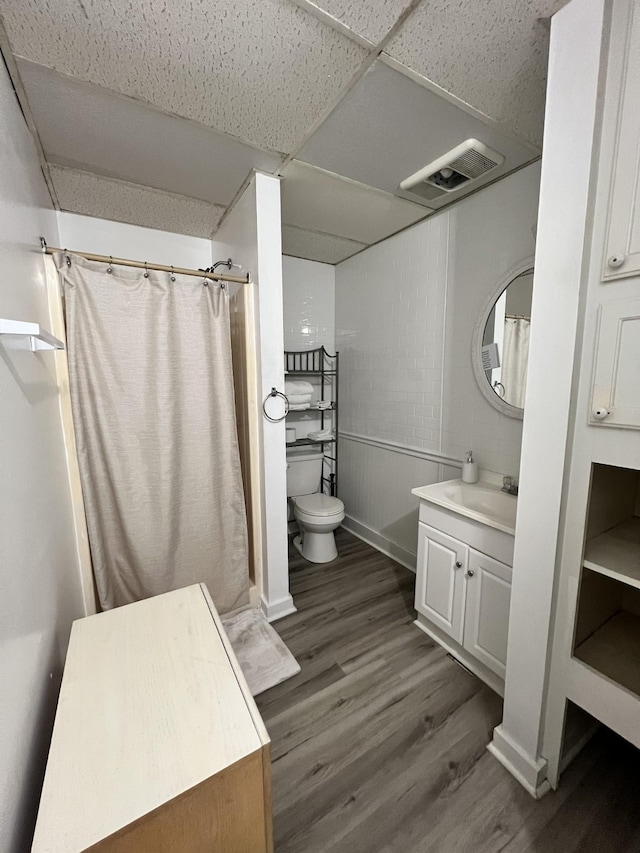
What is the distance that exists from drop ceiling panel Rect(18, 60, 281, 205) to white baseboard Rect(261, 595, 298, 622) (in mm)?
2377

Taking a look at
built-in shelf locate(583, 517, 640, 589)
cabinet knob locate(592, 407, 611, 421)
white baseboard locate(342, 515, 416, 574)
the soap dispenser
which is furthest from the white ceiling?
white baseboard locate(342, 515, 416, 574)

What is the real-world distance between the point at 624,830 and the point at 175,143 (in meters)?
3.04

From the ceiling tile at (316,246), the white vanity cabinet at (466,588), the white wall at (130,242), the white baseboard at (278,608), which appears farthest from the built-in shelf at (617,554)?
the white wall at (130,242)

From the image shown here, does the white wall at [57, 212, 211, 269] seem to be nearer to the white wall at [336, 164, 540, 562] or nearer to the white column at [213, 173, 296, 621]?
the white column at [213, 173, 296, 621]

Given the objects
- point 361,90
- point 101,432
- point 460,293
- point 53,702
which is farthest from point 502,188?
point 53,702

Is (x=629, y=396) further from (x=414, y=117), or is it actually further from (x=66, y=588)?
(x=66, y=588)

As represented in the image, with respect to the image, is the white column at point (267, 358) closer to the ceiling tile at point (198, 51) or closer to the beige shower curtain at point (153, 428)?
the beige shower curtain at point (153, 428)

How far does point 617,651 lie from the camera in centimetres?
116

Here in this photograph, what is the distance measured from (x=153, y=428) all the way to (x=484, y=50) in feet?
6.43

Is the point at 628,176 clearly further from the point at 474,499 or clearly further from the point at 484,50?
the point at 474,499

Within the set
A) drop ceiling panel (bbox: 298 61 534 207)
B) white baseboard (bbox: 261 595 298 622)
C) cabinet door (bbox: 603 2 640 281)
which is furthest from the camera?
white baseboard (bbox: 261 595 298 622)

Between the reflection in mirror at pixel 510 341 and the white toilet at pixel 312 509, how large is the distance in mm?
1379

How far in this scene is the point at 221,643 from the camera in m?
1.02

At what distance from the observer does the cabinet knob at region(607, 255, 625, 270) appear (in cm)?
88
